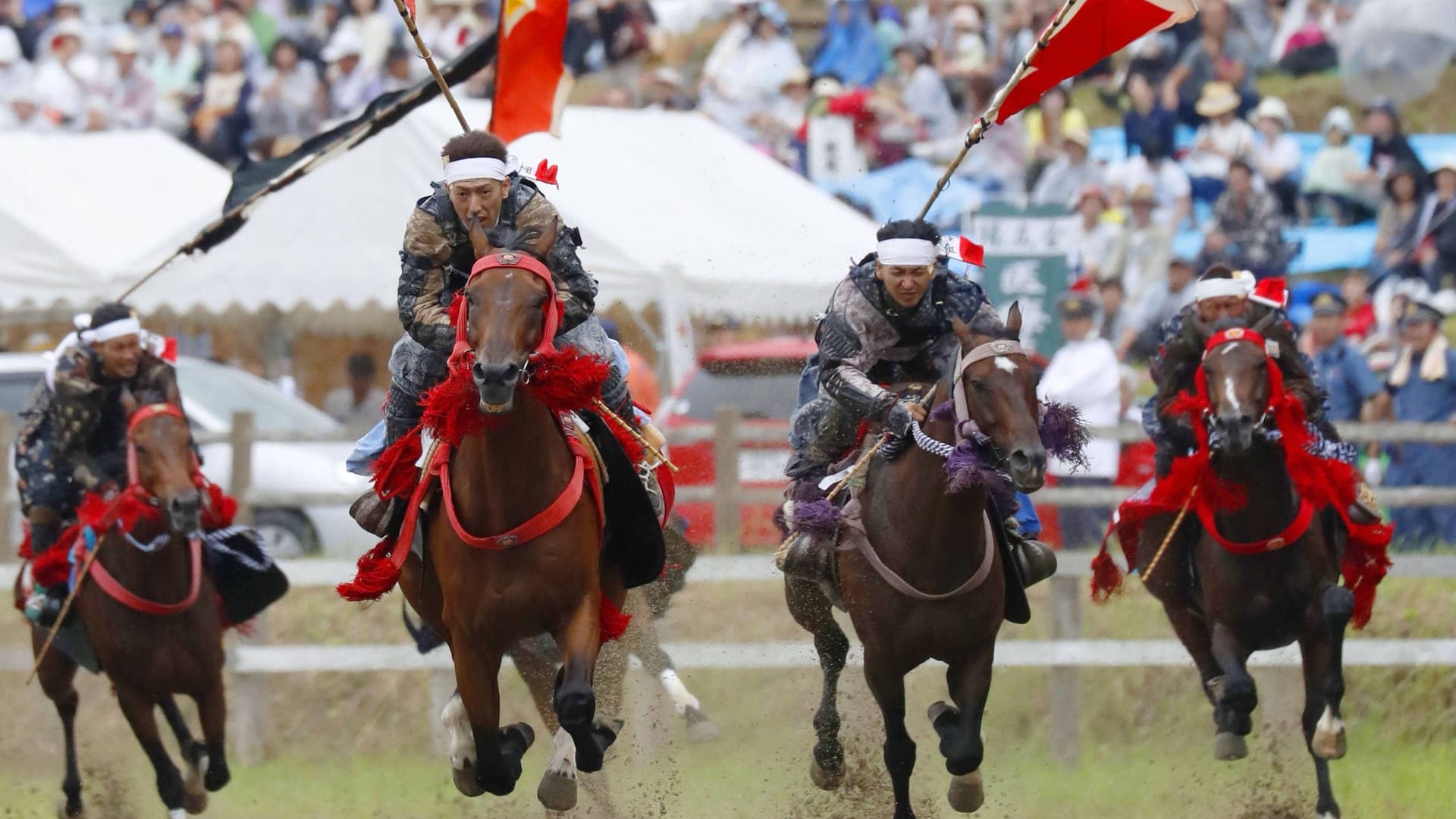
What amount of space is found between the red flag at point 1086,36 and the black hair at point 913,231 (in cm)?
74

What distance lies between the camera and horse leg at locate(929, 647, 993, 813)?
8.77m

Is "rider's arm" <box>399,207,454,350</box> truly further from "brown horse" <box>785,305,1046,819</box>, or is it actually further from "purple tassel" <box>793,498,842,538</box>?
"brown horse" <box>785,305,1046,819</box>

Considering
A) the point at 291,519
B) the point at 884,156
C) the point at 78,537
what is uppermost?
the point at 884,156

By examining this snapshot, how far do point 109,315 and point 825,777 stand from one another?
157 inches

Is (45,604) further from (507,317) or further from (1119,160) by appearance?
(1119,160)

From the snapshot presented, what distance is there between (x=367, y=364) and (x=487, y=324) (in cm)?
1077

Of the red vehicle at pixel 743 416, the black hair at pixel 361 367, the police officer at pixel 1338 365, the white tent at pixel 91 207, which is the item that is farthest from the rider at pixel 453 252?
the black hair at pixel 361 367

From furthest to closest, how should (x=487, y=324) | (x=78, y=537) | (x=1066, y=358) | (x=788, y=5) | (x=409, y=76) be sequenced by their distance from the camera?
(x=788, y=5) < (x=409, y=76) < (x=1066, y=358) < (x=78, y=537) < (x=487, y=324)

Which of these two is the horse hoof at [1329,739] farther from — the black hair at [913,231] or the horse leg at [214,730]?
the horse leg at [214,730]

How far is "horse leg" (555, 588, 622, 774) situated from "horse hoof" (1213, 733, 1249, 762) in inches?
119

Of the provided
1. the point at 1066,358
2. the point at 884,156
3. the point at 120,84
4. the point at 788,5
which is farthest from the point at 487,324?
the point at 788,5

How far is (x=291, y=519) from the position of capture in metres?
15.7

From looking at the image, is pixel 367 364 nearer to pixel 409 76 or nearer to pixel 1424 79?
pixel 409 76

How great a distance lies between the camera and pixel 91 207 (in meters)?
19.6
